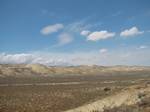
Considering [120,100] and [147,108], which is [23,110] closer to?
[120,100]

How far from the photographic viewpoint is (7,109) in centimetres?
2623

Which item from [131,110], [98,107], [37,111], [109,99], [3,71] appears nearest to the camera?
[131,110]

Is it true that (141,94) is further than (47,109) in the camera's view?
No

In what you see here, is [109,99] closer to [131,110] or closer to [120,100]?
[120,100]

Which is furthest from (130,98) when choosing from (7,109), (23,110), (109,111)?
(7,109)

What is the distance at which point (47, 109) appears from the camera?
25.5 m

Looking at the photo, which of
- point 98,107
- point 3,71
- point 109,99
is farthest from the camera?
point 3,71

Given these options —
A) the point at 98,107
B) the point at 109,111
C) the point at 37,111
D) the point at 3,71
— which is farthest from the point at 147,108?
the point at 3,71

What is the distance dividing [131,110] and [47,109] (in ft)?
39.1

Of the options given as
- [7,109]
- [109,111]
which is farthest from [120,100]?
[7,109]

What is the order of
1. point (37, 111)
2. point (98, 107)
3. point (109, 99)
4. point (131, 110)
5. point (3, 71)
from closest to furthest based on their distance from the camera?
point (131, 110)
point (98, 107)
point (109, 99)
point (37, 111)
point (3, 71)

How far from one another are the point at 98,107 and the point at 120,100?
6.11ft

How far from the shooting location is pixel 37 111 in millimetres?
24781

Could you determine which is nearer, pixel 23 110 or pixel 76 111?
pixel 76 111
